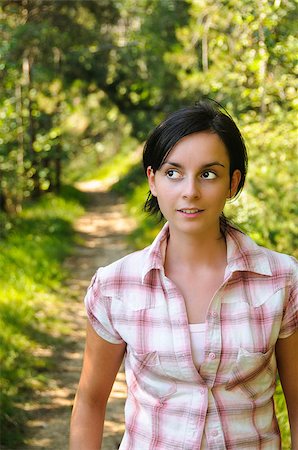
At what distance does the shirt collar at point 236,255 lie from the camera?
73.6 inches

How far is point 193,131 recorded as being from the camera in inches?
71.9

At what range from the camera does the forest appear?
19.2ft

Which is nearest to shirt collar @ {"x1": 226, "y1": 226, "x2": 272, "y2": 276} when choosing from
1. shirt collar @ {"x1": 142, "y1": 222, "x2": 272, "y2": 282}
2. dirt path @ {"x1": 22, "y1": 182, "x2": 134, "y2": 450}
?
shirt collar @ {"x1": 142, "y1": 222, "x2": 272, "y2": 282}

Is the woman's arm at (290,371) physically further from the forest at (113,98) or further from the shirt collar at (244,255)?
the forest at (113,98)

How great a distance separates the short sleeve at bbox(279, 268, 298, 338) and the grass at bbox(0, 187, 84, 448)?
3352 millimetres

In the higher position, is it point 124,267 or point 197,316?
point 124,267

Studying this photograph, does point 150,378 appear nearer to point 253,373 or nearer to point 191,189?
point 253,373

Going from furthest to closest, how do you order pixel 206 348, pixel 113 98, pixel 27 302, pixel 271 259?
pixel 113 98
pixel 27 302
pixel 271 259
pixel 206 348

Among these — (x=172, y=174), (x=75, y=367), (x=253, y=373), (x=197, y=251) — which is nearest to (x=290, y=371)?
(x=253, y=373)

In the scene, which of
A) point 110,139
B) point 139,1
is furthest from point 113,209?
point 110,139

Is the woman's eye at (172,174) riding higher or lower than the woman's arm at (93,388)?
higher

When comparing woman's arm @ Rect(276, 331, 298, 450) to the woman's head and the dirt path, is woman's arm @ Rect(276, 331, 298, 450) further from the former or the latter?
the dirt path

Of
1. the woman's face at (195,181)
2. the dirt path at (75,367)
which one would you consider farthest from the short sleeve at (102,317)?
the dirt path at (75,367)

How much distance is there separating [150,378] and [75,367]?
15.0 feet
